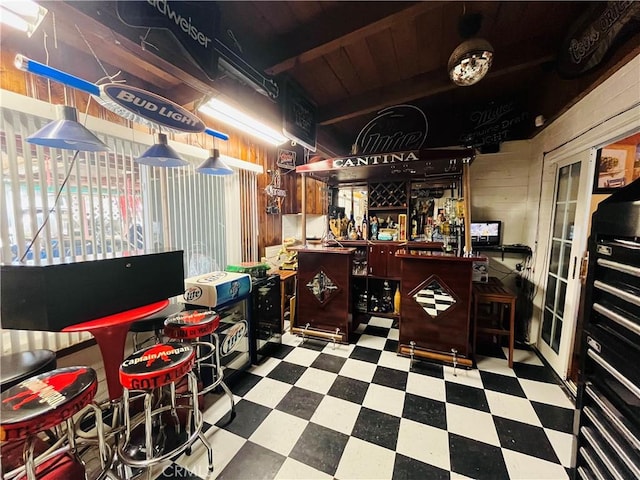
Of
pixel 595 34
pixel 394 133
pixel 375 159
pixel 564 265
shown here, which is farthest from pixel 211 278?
pixel 595 34

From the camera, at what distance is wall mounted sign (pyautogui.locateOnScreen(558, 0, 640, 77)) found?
1.49 metres

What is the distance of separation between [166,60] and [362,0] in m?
1.26

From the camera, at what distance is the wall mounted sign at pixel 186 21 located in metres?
1.06

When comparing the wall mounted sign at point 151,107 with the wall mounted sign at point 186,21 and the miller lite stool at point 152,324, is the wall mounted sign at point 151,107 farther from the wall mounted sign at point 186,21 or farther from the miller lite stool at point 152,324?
the miller lite stool at point 152,324

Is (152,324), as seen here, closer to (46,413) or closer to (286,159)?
(46,413)

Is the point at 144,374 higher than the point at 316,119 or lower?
lower

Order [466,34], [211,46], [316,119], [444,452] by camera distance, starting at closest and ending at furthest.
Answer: [211,46]
[444,452]
[466,34]
[316,119]

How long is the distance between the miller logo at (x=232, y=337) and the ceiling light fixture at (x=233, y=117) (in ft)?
5.99

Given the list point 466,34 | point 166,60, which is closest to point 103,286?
point 166,60

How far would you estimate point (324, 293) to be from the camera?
2959 millimetres

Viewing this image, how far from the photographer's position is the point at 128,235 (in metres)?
2.08

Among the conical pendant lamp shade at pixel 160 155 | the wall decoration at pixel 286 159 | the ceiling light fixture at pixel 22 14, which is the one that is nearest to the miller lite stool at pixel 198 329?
the conical pendant lamp shade at pixel 160 155

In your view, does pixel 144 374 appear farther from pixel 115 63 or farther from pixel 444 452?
pixel 115 63

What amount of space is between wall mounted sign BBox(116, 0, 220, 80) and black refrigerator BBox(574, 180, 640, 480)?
2078mm
